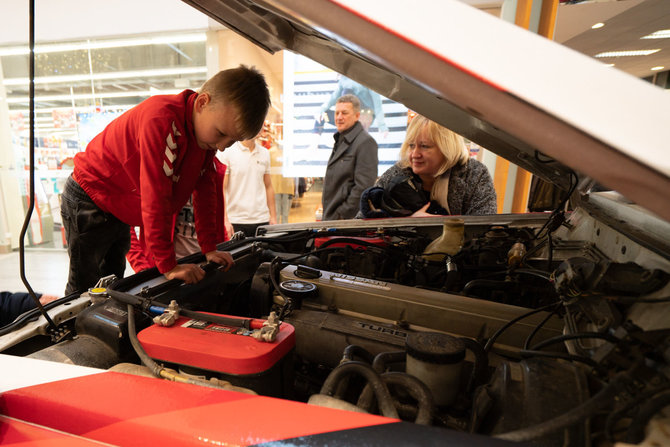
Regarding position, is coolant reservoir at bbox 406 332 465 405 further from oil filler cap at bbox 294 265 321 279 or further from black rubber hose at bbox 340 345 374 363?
oil filler cap at bbox 294 265 321 279

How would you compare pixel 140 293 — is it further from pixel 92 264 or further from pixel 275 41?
pixel 92 264

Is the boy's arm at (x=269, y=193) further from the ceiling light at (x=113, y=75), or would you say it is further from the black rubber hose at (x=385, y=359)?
the black rubber hose at (x=385, y=359)

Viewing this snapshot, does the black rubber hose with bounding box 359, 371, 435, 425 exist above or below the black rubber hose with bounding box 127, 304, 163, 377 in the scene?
above

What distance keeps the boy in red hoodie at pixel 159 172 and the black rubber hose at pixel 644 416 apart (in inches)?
43.7

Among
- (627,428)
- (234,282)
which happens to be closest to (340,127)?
(234,282)

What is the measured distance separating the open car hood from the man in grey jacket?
263 centimetres

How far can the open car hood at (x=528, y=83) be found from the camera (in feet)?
1.15

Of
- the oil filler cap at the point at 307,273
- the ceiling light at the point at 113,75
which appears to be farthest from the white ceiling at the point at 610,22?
the ceiling light at the point at 113,75

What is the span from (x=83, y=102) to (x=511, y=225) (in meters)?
6.33

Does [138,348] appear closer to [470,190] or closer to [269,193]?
[470,190]

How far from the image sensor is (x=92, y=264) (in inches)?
68.5

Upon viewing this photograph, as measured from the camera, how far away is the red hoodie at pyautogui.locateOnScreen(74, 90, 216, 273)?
1.23 meters

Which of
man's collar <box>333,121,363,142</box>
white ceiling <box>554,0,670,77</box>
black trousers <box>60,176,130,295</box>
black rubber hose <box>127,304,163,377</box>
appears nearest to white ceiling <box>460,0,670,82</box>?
white ceiling <box>554,0,670,77</box>

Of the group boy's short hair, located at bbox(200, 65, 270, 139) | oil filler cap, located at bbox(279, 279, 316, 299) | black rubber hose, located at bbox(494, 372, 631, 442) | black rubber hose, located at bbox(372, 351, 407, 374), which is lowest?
black rubber hose, located at bbox(372, 351, 407, 374)
